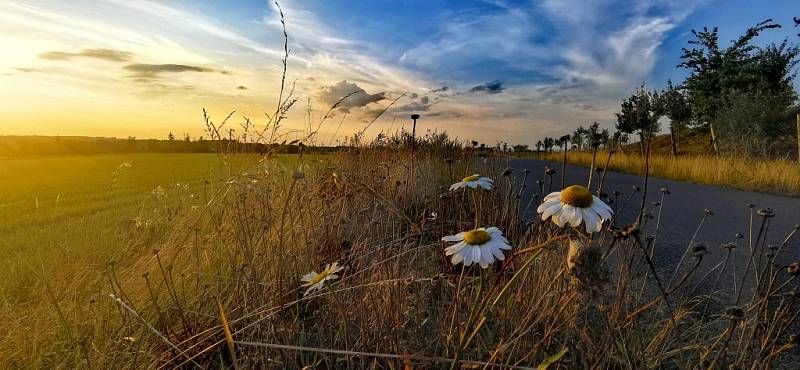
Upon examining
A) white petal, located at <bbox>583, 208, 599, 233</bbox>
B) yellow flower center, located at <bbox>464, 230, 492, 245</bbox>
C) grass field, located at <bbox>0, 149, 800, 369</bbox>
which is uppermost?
white petal, located at <bbox>583, 208, 599, 233</bbox>

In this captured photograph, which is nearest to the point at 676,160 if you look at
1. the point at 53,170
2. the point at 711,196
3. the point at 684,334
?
the point at 711,196

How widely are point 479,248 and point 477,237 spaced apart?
67 mm

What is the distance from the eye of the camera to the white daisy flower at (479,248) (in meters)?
1.11

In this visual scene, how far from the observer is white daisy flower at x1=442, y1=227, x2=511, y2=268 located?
111 centimetres

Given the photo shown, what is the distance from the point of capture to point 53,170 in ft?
55.1

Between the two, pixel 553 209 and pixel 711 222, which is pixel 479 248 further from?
pixel 711 222

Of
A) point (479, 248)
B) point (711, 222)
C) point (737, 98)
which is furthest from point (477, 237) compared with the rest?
point (737, 98)

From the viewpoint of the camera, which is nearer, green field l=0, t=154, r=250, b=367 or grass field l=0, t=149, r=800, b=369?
grass field l=0, t=149, r=800, b=369

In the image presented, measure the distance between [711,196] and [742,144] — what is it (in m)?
10.9

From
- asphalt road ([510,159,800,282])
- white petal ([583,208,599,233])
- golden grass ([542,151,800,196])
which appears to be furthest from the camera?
golden grass ([542,151,800,196])

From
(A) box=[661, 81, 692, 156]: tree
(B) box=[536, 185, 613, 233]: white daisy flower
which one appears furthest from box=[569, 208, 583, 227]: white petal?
(A) box=[661, 81, 692, 156]: tree

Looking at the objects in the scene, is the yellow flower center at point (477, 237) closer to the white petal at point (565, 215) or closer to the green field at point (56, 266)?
the white petal at point (565, 215)

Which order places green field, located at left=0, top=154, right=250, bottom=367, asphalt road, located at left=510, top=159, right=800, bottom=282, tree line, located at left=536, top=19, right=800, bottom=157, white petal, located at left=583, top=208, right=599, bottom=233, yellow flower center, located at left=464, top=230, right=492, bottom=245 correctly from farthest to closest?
tree line, located at left=536, top=19, right=800, bottom=157, asphalt road, located at left=510, top=159, right=800, bottom=282, green field, located at left=0, top=154, right=250, bottom=367, yellow flower center, located at left=464, top=230, right=492, bottom=245, white petal, located at left=583, top=208, right=599, bottom=233

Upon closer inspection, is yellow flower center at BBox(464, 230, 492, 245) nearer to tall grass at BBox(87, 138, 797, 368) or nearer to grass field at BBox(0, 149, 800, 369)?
grass field at BBox(0, 149, 800, 369)
